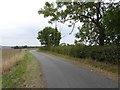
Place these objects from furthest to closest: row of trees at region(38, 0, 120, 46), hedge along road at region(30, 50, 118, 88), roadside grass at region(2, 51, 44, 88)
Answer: row of trees at region(38, 0, 120, 46)
roadside grass at region(2, 51, 44, 88)
hedge along road at region(30, 50, 118, 88)

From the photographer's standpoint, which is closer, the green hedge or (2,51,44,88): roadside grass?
(2,51,44,88): roadside grass

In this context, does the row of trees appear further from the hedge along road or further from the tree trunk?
the hedge along road

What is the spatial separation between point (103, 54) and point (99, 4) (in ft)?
27.9

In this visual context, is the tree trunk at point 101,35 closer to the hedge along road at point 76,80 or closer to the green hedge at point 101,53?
the green hedge at point 101,53

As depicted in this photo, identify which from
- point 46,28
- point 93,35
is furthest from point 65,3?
point 46,28

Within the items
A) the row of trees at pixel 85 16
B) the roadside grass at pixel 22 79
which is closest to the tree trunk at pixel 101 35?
the row of trees at pixel 85 16

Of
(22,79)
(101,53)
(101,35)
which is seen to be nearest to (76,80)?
(22,79)

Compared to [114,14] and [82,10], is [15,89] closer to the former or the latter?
[114,14]

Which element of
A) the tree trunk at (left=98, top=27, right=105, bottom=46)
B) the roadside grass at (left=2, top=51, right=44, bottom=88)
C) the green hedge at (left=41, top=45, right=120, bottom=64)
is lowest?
the roadside grass at (left=2, top=51, right=44, bottom=88)

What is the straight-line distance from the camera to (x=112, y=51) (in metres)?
22.4

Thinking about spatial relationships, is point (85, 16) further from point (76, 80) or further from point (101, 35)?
point (76, 80)

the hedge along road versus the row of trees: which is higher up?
the row of trees

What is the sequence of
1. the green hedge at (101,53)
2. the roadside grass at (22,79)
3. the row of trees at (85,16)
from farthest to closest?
the row of trees at (85,16), the green hedge at (101,53), the roadside grass at (22,79)

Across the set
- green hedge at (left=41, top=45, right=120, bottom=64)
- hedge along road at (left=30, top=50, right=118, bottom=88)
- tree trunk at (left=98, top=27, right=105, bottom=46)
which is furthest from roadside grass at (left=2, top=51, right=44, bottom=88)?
tree trunk at (left=98, top=27, right=105, bottom=46)
